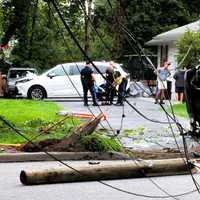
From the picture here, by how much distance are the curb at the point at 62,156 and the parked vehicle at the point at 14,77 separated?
2508 centimetres

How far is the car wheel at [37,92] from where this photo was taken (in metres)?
34.9

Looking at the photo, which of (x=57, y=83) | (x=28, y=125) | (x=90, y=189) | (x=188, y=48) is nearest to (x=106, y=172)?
(x=90, y=189)

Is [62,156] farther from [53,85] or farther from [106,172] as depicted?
[53,85]

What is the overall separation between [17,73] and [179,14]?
Answer: 1965 cm

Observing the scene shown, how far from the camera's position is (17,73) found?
3947 cm

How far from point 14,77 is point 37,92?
184 inches

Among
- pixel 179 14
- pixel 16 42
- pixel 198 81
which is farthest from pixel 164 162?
pixel 179 14

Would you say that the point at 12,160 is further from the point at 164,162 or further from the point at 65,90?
the point at 65,90

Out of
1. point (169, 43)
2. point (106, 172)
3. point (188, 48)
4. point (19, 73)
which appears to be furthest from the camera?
point (169, 43)

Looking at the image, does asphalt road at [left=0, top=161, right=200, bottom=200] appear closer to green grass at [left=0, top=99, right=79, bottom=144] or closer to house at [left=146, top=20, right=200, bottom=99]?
green grass at [left=0, top=99, right=79, bottom=144]

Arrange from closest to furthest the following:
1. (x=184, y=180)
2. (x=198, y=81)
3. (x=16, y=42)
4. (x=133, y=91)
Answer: (x=198, y=81) → (x=184, y=180) → (x=133, y=91) → (x=16, y=42)

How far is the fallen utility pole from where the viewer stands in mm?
9758

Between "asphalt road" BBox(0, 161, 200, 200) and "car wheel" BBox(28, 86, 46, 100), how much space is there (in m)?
24.0

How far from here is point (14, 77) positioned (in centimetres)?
3931
